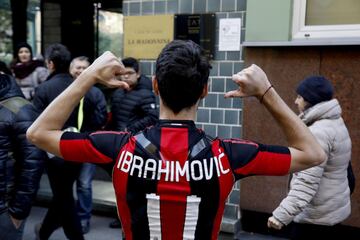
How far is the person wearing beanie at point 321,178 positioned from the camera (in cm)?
304

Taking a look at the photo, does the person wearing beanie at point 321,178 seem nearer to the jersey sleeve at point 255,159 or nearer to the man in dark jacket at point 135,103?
the jersey sleeve at point 255,159

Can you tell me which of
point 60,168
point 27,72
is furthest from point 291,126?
point 27,72

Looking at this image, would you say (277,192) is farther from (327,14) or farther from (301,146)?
(301,146)

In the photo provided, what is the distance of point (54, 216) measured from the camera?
4.36 metres

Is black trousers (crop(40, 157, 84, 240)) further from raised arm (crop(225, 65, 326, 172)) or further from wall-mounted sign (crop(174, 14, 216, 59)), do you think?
raised arm (crop(225, 65, 326, 172))

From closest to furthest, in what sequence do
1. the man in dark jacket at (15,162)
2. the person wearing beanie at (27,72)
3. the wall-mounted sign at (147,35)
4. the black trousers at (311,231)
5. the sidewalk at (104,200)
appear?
the man in dark jacket at (15,162), the black trousers at (311,231), the sidewalk at (104,200), the wall-mounted sign at (147,35), the person wearing beanie at (27,72)

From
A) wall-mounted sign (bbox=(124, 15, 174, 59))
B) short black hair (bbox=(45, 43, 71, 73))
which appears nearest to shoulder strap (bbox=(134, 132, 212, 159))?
short black hair (bbox=(45, 43, 71, 73))

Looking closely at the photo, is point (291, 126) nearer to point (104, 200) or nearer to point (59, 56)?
point (59, 56)

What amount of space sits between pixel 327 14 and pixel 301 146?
11.1 feet

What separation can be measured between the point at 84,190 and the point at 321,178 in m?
2.71

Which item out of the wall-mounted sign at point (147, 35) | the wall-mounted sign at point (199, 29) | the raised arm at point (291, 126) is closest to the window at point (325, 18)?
the wall-mounted sign at point (199, 29)

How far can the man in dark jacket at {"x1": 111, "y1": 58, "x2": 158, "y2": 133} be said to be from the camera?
16.1 feet

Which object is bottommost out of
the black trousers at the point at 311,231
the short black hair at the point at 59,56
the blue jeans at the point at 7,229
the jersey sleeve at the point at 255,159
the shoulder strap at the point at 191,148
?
the black trousers at the point at 311,231

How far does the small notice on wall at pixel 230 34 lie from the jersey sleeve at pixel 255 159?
338 cm
